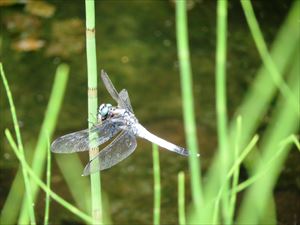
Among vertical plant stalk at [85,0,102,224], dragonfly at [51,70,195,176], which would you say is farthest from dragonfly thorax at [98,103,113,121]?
vertical plant stalk at [85,0,102,224]

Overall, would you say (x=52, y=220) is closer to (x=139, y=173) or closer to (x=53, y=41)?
(x=139, y=173)

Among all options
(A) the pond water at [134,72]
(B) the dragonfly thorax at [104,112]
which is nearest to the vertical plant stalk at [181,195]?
(B) the dragonfly thorax at [104,112]

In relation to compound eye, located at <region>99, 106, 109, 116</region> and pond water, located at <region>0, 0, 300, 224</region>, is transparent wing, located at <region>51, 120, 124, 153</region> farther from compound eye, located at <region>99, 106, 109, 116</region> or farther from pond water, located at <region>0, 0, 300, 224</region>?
pond water, located at <region>0, 0, 300, 224</region>

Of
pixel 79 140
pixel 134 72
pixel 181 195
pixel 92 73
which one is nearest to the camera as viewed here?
pixel 181 195

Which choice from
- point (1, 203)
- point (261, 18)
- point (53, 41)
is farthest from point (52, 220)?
point (261, 18)

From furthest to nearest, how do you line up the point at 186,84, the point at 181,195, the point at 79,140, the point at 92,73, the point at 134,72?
1. the point at 134,72
2. the point at 79,140
3. the point at 92,73
4. the point at 181,195
5. the point at 186,84

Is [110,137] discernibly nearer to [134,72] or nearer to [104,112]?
[104,112]

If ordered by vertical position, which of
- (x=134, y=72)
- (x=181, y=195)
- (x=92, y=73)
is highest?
(x=134, y=72)

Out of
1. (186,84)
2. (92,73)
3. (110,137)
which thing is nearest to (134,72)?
(110,137)
